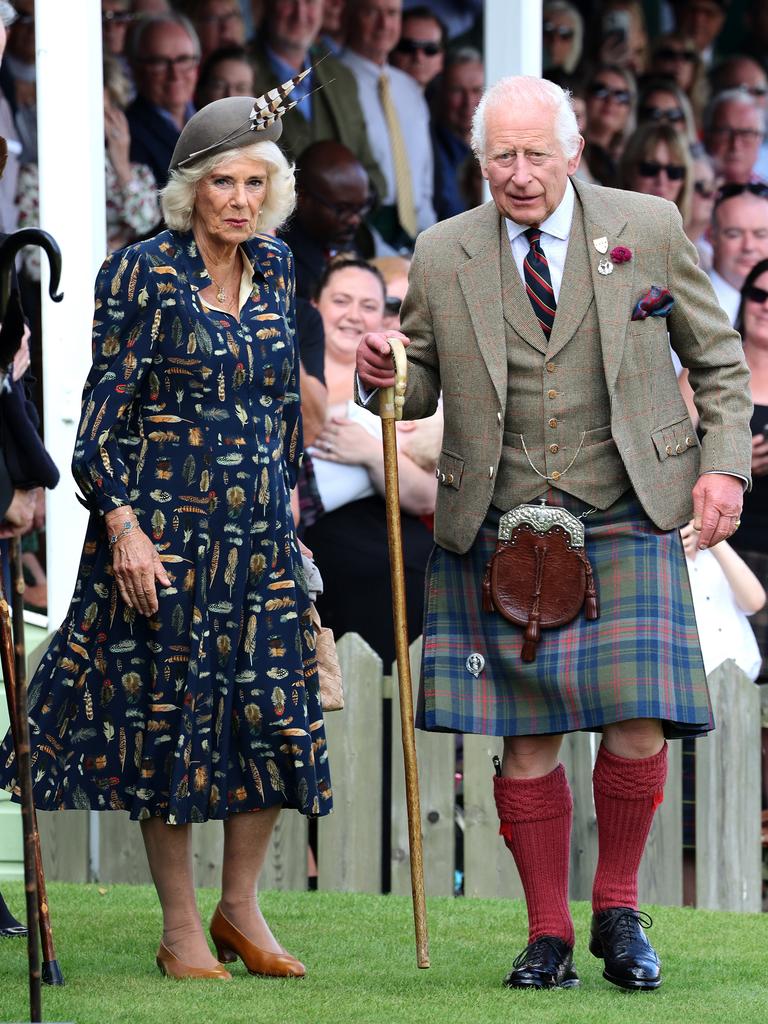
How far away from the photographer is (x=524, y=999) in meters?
4.14

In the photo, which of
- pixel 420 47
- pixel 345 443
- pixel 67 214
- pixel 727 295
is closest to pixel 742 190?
pixel 727 295

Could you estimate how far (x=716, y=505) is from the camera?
4.25 metres

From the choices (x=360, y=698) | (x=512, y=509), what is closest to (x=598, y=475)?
(x=512, y=509)

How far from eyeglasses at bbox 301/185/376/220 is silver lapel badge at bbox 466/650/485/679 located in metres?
3.35

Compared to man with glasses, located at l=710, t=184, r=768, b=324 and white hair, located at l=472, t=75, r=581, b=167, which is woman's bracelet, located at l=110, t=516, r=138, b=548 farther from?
man with glasses, located at l=710, t=184, r=768, b=324

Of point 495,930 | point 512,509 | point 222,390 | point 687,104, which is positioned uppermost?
point 687,104

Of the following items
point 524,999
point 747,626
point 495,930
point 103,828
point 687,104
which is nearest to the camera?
point 524,999

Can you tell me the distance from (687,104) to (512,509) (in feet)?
14.4

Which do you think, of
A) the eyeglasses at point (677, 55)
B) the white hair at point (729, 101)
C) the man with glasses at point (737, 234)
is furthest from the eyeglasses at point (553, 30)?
the man with glasses at point (737, 234)

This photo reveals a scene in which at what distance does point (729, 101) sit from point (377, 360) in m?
4.42

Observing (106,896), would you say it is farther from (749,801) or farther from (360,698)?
(749,801)

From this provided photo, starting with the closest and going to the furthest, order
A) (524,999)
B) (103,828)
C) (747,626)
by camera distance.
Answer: (524,999), (103,828), (747,626)

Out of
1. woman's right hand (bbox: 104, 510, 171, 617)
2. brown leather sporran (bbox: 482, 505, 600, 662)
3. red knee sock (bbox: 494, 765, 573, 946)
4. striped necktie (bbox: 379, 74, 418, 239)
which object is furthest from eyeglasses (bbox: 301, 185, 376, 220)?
red knee sock (bbox: 494, 765, 573, 946)

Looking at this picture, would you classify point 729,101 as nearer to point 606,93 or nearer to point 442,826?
point 606,93
